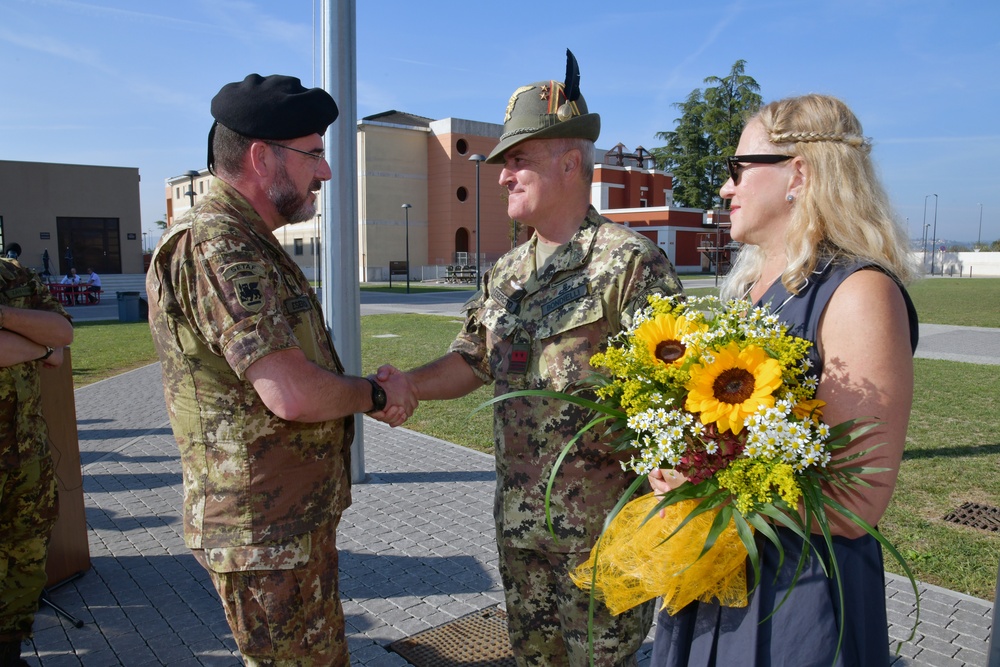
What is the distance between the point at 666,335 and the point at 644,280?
77cm

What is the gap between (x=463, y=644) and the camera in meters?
3.75

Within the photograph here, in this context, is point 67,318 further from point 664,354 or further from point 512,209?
point 664,354

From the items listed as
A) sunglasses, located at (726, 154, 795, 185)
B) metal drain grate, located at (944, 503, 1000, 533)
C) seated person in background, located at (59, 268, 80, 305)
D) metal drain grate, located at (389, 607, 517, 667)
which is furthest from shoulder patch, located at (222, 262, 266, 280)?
seated person in background, located at (59, 268, 80, 305)

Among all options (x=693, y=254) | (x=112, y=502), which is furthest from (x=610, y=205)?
(x=112, y=502)

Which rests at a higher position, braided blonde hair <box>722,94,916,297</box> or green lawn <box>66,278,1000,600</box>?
braided blonde hair <box>722,94,916,297</box>

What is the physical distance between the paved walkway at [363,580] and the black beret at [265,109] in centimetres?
260

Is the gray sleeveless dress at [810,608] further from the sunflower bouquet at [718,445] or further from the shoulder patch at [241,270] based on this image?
the shoulder patch at [241,270]

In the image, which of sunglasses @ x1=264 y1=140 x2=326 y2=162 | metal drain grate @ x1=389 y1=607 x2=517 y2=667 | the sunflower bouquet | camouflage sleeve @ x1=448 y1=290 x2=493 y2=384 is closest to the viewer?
the sunflower bouquet

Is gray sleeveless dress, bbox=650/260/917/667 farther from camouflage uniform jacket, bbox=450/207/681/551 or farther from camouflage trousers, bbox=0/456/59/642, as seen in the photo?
camouflage trousers, bbox=0/456/59/642

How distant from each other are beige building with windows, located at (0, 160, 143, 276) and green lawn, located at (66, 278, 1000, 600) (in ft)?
89.1

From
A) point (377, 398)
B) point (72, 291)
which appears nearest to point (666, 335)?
point (377, 398)

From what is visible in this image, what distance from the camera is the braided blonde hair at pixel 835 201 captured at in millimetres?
1896

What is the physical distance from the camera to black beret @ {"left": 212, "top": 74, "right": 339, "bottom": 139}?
7.78 feet

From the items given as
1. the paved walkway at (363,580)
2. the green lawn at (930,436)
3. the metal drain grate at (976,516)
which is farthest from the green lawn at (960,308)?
the paved walkway at (363,580)
